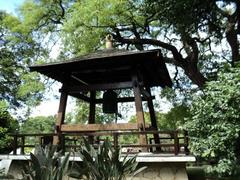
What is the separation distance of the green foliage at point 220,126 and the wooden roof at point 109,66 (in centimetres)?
190

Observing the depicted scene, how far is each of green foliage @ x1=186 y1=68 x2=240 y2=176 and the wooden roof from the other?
6.22ft

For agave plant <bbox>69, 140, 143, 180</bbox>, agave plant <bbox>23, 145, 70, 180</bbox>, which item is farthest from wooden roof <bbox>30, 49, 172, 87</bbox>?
agave plant <bbox>23, 145, 70, 180</bbox>

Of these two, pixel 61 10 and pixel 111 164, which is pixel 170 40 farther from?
pixel 111 164

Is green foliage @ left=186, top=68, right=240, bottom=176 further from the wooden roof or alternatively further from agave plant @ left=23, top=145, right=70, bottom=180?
agave plant @ left=23, top=145, right=70, bottom=180

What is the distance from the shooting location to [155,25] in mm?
19812

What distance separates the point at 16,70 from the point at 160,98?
13.6 m

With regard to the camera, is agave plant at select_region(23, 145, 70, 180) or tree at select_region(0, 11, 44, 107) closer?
agave plant at select_region(23, 145, 70, 180)

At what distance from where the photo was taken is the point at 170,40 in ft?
67.1

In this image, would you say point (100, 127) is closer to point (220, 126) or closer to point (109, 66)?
point (109, 66)

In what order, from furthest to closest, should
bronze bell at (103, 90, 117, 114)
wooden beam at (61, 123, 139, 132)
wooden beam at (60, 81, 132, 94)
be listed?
bronze bell at (103, 90, 117, 114) → wooden beam at (60, 81, 132, 94) → wooden beam at (61, 123, 139, 132)

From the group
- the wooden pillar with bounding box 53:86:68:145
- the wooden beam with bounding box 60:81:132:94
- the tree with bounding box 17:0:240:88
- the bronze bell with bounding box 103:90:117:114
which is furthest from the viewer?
the tree with bounding box 17:0:240:88

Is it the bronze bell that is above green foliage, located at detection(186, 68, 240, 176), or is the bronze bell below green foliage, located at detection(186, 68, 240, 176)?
above

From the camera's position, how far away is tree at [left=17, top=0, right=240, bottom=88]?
46.4 feet

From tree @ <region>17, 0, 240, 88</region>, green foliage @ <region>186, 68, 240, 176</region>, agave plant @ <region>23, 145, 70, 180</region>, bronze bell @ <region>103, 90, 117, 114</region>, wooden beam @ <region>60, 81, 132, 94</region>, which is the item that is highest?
tree @ <region>17, 0, 240, 88</region>
